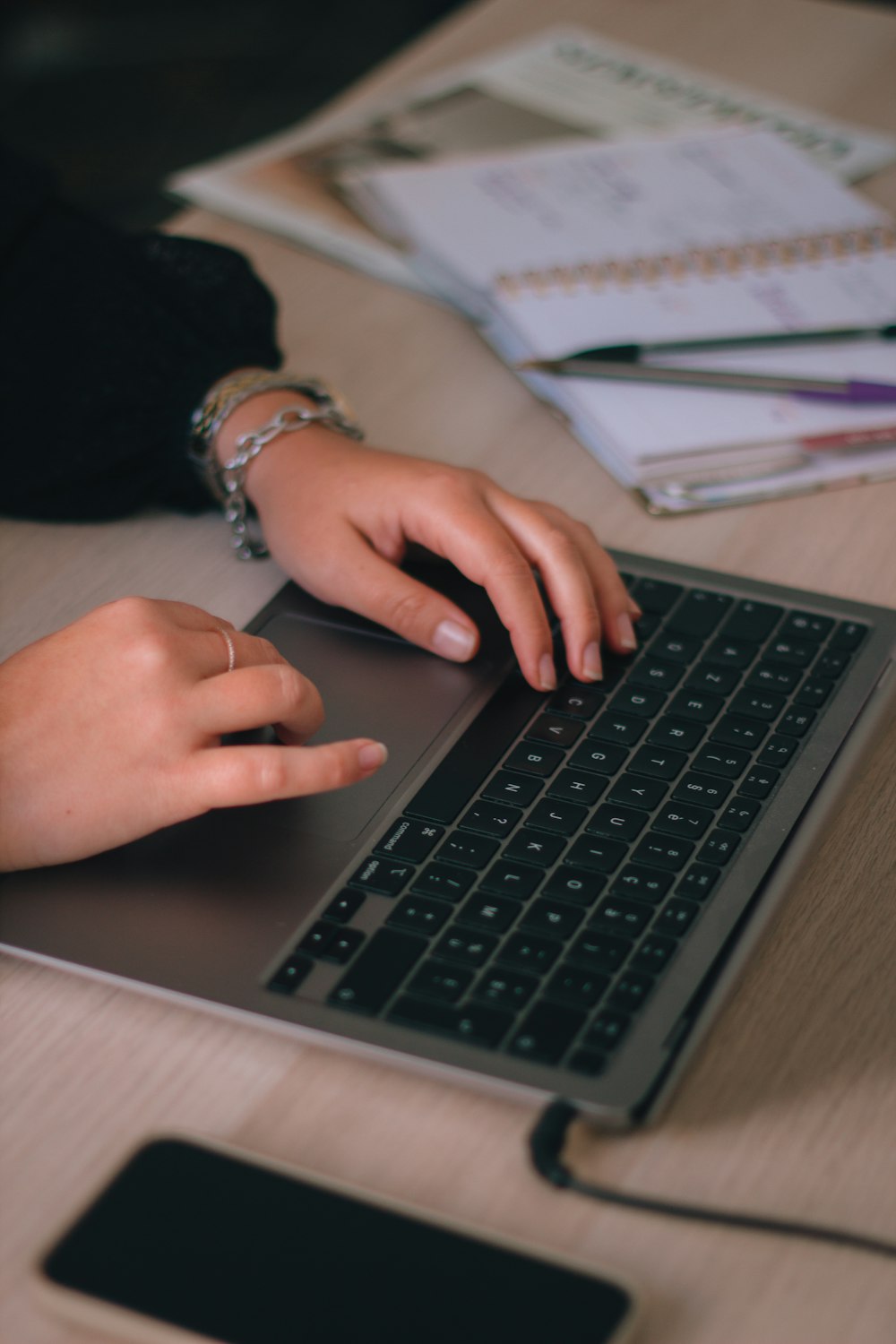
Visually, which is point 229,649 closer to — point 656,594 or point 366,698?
point 366,698

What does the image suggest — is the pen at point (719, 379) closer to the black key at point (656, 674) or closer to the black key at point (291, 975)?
the black key at point (656, 674)

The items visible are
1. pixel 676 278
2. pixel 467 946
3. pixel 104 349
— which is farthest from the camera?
pixel 676 278

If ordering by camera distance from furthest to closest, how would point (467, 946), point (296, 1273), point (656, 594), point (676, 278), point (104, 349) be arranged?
point (676, 278)
point (104, 349)
point (656, 594)
point (467, 946)
point (296, 1273)

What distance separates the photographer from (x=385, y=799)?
0.59m

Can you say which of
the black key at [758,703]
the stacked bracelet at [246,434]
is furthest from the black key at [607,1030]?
the stacked bracelet at [246,434]

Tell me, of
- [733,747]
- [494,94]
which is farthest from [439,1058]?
[494,94]

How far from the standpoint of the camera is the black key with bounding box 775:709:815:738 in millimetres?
623

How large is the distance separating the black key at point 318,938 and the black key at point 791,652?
0.28 meters

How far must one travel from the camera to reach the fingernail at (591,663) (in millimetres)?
656

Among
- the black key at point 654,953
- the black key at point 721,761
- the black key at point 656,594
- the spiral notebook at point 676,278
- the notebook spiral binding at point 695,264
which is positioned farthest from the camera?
the notebook spiral binding at point 695,264

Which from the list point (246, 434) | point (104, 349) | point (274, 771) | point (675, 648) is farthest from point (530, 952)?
point (104, 349)

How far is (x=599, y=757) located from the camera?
2.01 ft

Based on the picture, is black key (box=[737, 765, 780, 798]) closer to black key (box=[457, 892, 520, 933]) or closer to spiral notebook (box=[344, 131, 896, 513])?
black key (box=[457, 892, 520, 933])

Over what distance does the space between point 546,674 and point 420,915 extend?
171mm
